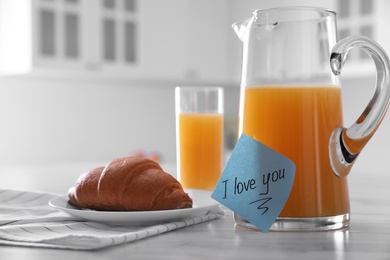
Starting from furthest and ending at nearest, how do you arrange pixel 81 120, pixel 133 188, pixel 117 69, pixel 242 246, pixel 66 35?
pixel 81 120
pixel 117 69
pixel 66 35
pixel 133 188
pixel 242 246

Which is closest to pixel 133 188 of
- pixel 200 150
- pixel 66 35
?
pixel 200 150

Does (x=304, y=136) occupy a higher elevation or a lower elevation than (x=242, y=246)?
higher

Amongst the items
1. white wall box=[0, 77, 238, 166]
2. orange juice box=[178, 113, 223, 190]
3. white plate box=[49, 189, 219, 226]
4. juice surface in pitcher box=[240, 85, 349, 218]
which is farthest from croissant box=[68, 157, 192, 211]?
white wall box=[0, 77, 238, 166]

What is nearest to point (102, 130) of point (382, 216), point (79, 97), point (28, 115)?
point (79, 97)

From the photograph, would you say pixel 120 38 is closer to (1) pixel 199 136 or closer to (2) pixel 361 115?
(1) pixel 199 136

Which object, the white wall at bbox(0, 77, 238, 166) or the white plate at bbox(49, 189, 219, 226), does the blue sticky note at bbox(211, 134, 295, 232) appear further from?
the white wall at bbox(0, 77, 238, 166)

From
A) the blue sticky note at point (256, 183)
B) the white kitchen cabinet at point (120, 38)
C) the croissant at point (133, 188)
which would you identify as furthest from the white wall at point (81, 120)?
the blue sticky note at point (256, 183)
